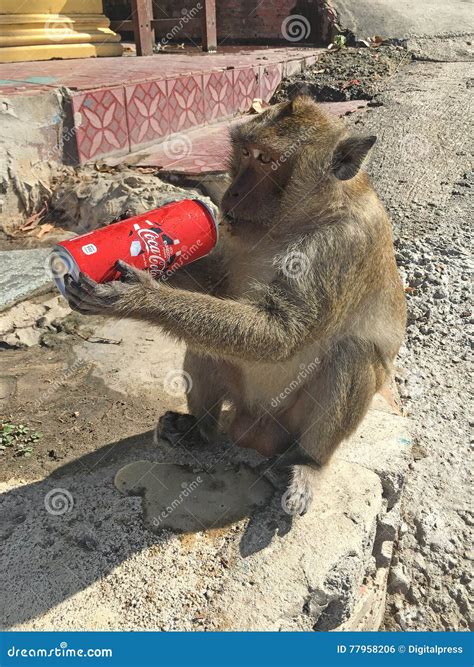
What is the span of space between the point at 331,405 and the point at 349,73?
7405 mm

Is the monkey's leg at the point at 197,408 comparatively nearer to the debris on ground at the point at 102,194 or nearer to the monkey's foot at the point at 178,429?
the monkey's foot at the point at 178,429

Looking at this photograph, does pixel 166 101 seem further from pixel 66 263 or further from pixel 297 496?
pixel 297 496

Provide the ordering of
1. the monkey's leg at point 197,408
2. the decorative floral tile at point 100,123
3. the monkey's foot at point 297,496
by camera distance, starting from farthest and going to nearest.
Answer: the decorative floral tile at point 100,123 < the monkey's leg at point 197,408 < the monkey's foot at point 297,496

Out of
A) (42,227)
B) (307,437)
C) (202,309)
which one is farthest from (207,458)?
(42,227)

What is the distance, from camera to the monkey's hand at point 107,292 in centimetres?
221

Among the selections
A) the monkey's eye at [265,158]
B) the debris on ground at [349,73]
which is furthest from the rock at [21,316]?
the debris on ground at [349,73]

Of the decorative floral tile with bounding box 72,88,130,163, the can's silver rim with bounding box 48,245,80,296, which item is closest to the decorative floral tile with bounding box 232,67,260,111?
the decorative floral tile with bounding box 72,88,130,163

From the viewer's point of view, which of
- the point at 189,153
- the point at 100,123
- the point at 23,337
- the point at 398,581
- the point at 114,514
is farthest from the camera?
the point at 189,153

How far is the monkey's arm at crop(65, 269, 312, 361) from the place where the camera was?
236cm

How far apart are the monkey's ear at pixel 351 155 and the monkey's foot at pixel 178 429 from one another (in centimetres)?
134

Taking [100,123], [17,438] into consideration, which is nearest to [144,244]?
[17,438]

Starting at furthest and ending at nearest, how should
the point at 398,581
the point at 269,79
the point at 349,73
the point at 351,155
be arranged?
the point at 349,73
the point at 269,79
the point at 398,581
the point at 351,155

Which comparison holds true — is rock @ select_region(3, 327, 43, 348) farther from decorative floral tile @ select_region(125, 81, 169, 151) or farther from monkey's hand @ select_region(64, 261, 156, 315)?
decorative floral tile @ select_region(125, 81, 169, 151)

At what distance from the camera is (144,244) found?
235cm
